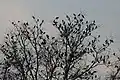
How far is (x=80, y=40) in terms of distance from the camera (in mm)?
21016

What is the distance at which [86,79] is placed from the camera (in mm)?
20172

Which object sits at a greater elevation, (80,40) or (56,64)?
(80,40)

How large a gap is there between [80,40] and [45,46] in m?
2.55

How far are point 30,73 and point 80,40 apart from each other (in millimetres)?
4190

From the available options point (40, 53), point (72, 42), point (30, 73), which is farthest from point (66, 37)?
point (30, 73)

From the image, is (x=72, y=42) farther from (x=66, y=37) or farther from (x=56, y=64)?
(x=56, y=64)

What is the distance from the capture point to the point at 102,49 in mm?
21016

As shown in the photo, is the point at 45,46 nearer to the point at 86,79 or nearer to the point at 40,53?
the point at 40,53

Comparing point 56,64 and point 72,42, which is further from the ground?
point 72,42

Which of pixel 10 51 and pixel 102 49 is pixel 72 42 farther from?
pixel 10 51

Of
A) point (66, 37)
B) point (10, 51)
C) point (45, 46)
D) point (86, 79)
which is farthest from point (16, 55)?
point (86, 79)

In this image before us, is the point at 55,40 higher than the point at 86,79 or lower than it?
higher

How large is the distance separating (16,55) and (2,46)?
1151mm

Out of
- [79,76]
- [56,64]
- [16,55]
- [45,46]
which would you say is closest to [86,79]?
[79,76]
